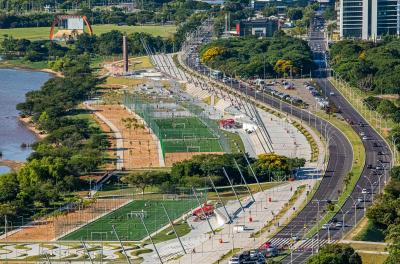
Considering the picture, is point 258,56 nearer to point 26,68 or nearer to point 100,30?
point 26,68

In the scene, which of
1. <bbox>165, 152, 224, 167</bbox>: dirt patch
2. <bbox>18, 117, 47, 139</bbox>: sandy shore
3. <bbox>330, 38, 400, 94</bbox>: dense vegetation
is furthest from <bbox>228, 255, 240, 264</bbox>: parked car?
<bbox>330, 38, 400, 94</bbox>: dense vegetation

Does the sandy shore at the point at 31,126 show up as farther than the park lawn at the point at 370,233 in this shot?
Yes

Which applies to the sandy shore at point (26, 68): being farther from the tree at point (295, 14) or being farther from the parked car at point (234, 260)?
the parked car at point (234, 260)

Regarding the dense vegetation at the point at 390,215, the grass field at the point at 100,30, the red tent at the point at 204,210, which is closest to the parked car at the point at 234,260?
the dense vegetation at the point at 390,215

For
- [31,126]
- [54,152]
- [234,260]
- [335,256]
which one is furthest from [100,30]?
[335,256]

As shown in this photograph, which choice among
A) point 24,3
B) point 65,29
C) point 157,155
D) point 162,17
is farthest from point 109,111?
point 24,3

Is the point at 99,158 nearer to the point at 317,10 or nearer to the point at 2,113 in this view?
the point at 2,113
